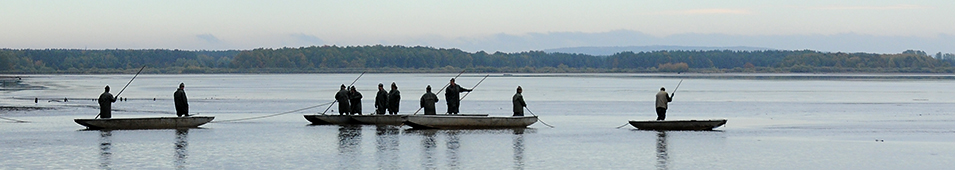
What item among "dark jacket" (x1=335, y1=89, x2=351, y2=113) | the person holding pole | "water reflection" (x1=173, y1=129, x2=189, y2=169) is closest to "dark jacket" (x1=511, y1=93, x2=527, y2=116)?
the person holding pole

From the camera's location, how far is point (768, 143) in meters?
20.6

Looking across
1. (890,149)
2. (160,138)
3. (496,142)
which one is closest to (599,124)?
(496,142)

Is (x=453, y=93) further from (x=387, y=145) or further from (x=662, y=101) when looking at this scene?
(x=387, y=145)

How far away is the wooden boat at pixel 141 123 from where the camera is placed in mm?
23797

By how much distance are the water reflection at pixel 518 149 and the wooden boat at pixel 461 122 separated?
19.9 inches

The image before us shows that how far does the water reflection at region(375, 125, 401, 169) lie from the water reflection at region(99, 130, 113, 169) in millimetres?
3929

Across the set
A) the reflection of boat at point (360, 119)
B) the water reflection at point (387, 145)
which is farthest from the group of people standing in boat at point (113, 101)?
the water reflection at point (387, 145)

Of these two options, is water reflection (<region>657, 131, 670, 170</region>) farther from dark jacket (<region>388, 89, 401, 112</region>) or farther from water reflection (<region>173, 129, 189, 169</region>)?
water reflection (<region>173, 129, 189, 169</region>)

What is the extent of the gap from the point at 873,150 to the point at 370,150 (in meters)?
8.38

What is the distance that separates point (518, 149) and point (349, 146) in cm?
296

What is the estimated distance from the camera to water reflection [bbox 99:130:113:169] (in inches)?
655

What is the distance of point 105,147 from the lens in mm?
19406

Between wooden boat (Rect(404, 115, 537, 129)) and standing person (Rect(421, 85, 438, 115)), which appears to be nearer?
wooden boat (Rect(404, 115, 537, 129))

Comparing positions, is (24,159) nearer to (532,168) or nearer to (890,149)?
(532,168)
